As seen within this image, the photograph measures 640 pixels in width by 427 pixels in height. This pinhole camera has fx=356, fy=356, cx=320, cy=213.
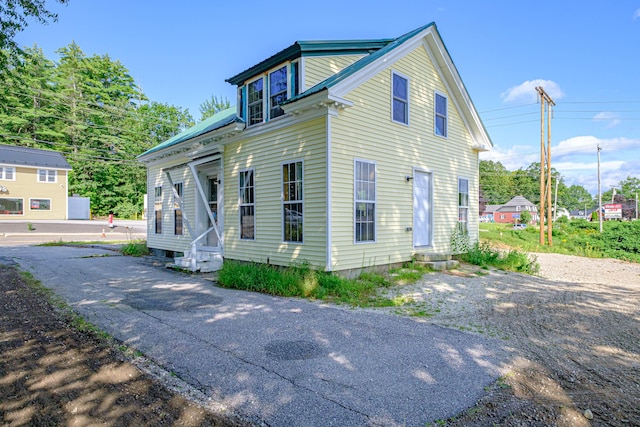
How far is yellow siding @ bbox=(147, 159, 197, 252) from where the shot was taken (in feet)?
41.6

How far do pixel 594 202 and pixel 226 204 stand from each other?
153 m

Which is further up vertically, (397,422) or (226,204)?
(226,204)

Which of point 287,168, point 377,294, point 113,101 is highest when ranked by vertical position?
point 113,101

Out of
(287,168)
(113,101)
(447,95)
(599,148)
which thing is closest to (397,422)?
(287,168)

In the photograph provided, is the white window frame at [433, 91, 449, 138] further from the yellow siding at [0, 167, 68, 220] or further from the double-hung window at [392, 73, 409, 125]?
the yellow siding at [0, 167, 68, 220]

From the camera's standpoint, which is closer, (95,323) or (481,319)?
(95,323)

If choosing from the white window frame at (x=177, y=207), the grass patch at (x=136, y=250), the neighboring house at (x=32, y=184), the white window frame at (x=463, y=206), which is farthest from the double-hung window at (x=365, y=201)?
the neighboring house at (x=32, y=184)

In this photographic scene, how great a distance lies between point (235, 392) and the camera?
10.4 ft

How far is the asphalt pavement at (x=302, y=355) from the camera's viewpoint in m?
2.94

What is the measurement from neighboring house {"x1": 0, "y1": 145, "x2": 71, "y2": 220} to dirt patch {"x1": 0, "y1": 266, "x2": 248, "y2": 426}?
125ft

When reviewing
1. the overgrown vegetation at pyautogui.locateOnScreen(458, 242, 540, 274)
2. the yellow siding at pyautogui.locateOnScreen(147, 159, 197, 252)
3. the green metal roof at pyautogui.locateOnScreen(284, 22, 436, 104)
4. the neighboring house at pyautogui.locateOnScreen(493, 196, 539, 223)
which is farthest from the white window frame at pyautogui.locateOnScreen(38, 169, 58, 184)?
the neighboring house at pyautogui.locateOnScreen(493, 196, 539, 223)

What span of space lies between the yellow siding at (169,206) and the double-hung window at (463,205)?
9171 mm

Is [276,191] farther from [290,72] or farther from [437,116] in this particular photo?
[437,116]

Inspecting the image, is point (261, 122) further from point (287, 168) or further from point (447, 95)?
point (447, 95)
